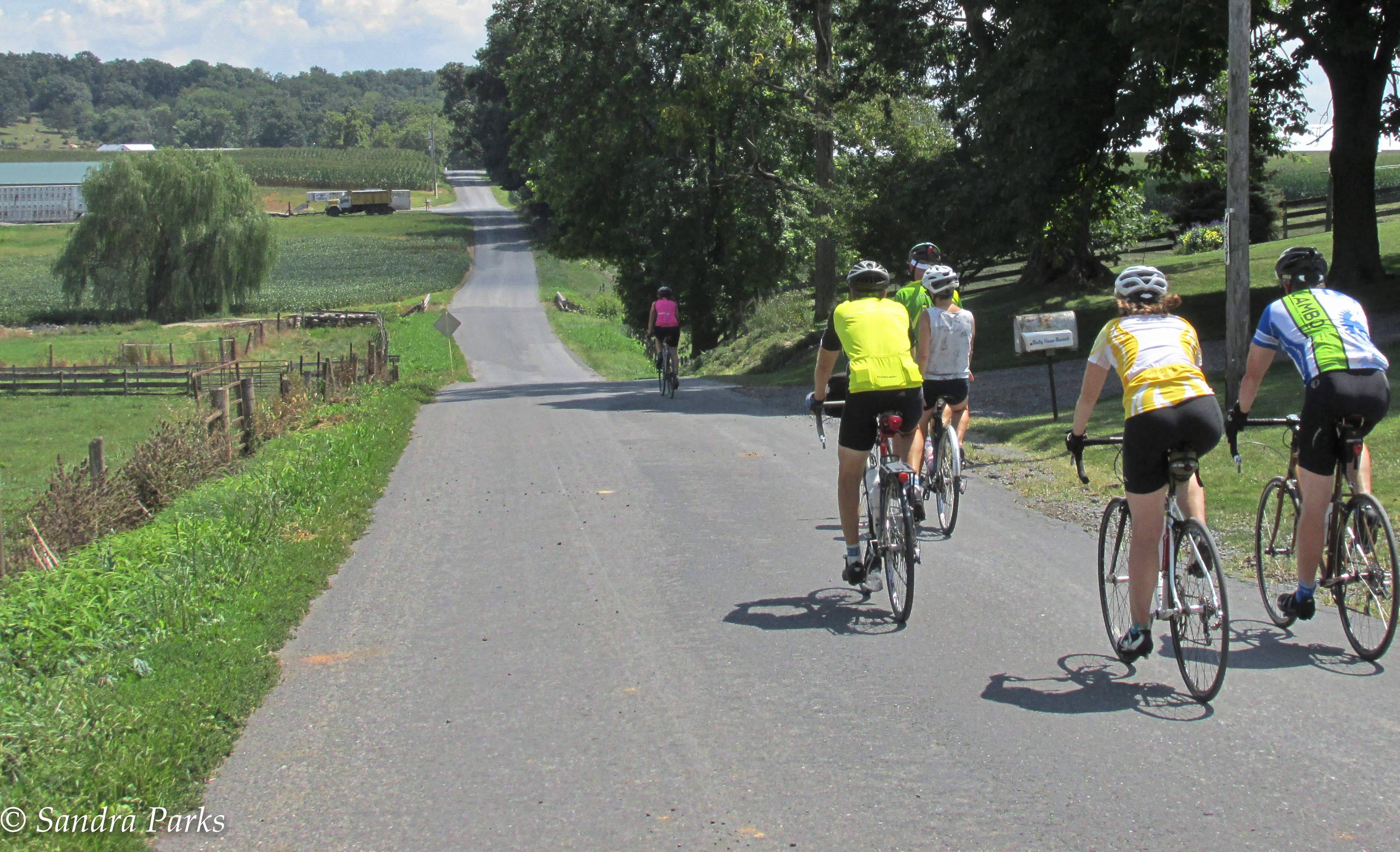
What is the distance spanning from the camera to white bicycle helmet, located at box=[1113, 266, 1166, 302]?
5.65m

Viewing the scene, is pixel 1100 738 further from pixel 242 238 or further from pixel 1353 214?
pixel 242 238

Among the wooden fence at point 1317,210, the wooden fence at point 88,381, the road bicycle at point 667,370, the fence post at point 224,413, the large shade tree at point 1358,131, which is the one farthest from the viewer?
the wooden fence at point 88,381

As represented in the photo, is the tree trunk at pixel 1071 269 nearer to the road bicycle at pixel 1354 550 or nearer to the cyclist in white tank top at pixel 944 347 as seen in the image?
the cyclist in white tank top at pixel 944 347

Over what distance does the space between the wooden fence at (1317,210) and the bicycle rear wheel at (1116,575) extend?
35.6 metres

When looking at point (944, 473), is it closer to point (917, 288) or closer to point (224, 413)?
point (917, 288)

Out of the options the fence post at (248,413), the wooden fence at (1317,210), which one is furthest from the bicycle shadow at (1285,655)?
the wooden fence at (1317,210)

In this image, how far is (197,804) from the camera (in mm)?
4578

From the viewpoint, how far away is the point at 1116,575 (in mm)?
6043

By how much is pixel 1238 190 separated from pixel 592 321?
5524cm

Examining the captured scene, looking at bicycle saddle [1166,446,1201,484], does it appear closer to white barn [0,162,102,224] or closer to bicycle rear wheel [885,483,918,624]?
bicycle rear wheel [885,483,918,624]

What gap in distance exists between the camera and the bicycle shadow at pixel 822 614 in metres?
6.73

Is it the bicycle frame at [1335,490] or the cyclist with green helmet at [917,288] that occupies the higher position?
the cyclist with green helmet at [917,288]

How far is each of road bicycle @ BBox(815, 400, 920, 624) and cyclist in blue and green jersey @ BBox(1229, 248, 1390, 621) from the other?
1698mm

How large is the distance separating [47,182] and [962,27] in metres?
138
